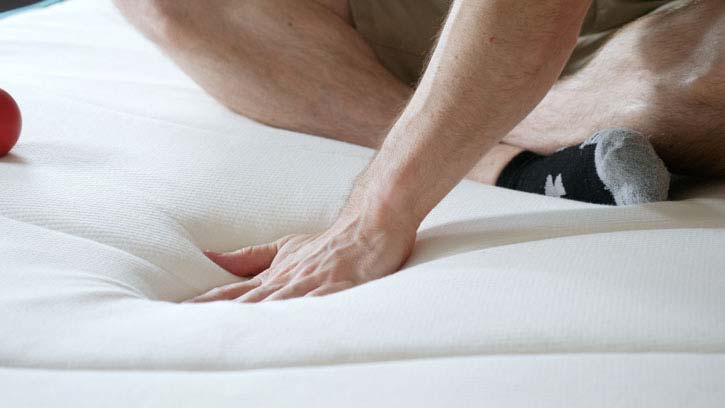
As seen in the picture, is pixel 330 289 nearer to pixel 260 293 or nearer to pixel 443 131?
pixel 260 293

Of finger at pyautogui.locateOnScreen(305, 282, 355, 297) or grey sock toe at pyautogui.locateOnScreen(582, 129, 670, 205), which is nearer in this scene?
finger at pyautogui.locateOnScreen(305, 282, 355, 297)

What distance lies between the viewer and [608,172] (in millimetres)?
1120

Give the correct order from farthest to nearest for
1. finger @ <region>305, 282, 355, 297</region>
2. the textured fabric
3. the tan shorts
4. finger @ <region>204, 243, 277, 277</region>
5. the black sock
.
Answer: the tan shorts
the black sock
finger @ <region>204, 243, 277, 277</region>
finger @ <region>305, 282, 355, 297</region>
the textured fabric

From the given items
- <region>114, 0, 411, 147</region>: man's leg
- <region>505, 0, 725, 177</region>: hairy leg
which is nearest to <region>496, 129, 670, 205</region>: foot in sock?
<region>505, 0, 725, 177</region>: hairy leg

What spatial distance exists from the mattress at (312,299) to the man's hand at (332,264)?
33 millimetres

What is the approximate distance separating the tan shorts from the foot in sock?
0.31 metres

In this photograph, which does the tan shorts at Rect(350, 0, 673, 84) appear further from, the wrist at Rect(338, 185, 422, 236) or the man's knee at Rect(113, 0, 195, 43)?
the wrist at Rect(338, 185, 422, 236)

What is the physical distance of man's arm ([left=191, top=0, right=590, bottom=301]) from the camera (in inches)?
37.6

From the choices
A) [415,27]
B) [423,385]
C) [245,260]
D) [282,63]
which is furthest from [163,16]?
[423,385]

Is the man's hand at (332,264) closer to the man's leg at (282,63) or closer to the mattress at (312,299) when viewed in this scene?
the mattress at (312,299)

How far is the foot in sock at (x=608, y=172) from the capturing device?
3.59 ft

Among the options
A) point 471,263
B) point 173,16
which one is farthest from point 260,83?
point 471,263

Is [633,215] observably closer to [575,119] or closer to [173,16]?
[575,119]

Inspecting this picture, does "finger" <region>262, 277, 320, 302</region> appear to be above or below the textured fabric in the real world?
below
